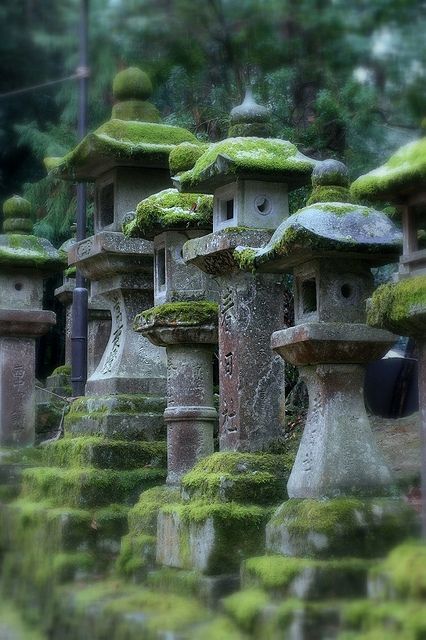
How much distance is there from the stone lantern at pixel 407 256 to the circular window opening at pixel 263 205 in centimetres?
164

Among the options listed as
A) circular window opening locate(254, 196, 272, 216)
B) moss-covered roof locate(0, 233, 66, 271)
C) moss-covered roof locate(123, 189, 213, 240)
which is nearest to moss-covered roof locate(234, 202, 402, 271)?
circular window opening locate(254, 196, 272, 216)

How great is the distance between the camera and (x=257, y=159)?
7230 millimetres

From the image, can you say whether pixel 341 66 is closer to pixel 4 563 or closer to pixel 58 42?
pixel 58 42

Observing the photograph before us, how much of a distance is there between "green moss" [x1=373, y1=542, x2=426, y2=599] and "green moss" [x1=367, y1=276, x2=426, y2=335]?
3.50ft

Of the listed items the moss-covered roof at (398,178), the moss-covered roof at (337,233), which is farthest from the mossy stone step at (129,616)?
the moss-covered roof at (398,178)

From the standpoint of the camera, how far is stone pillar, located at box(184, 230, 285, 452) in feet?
23.5

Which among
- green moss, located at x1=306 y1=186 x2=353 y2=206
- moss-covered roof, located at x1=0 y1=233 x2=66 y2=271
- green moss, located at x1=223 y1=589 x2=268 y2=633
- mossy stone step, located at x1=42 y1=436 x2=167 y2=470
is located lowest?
green moss, located at x1=223 y1=589 x2=268 y2=633

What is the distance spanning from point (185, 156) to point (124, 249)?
126 centimetres

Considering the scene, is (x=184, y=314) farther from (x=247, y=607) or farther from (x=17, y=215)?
(x=17, y=215)

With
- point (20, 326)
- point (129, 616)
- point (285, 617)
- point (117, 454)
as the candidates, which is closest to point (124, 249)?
point (117, 454)

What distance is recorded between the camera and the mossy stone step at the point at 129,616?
6.26 m

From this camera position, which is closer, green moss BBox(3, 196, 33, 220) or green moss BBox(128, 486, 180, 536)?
green moss BBox(128, 486, 180, 536)

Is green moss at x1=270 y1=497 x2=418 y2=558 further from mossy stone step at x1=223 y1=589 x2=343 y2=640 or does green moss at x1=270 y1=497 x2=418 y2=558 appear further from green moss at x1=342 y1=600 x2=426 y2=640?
green moss at x1=342 y1=600 x2=426 y2=640

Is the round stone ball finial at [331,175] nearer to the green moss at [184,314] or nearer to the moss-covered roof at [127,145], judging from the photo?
the green moss at [184,314]
